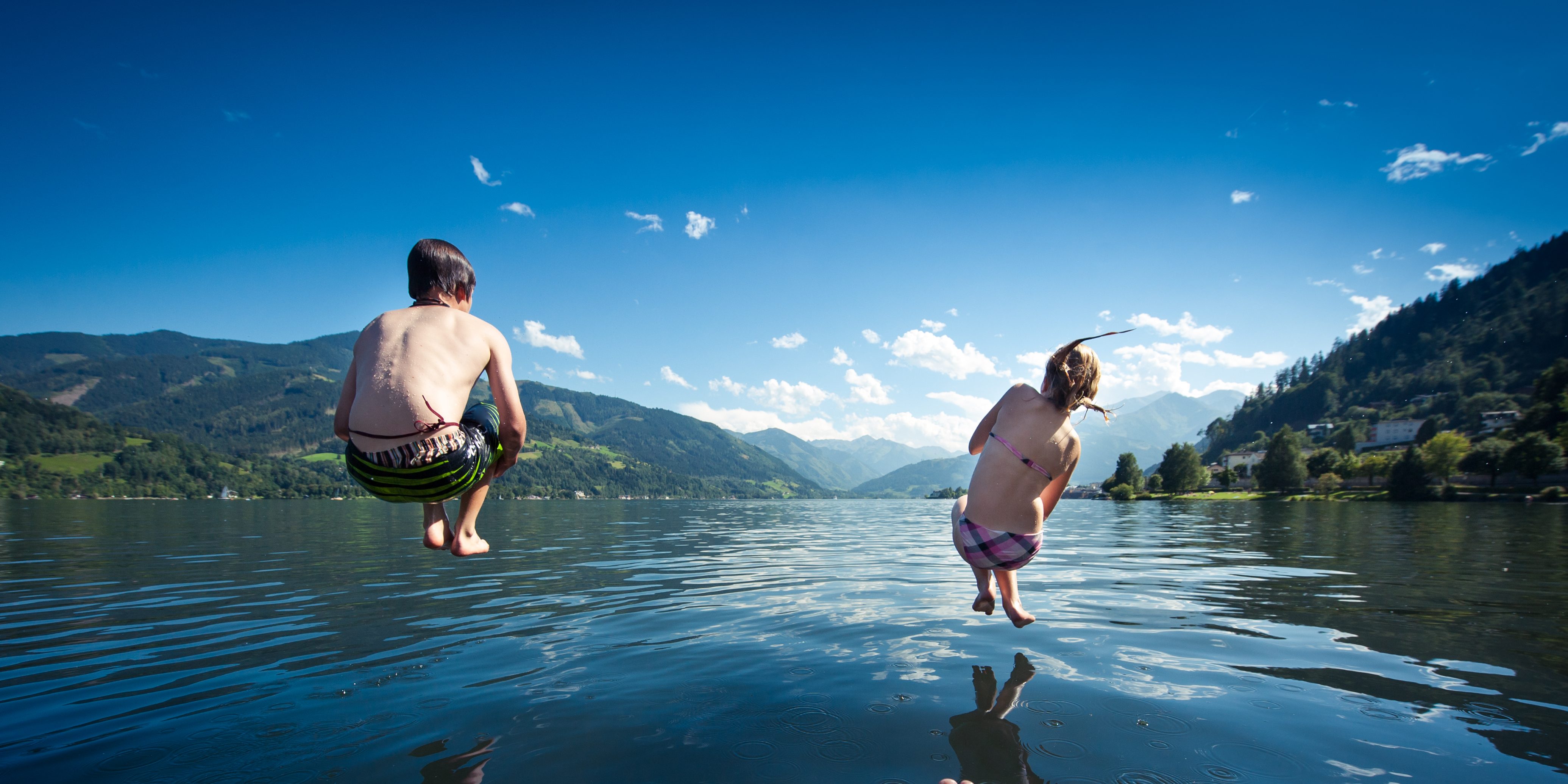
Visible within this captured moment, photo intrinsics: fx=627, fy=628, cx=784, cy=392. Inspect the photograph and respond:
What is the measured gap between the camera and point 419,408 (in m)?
3.86

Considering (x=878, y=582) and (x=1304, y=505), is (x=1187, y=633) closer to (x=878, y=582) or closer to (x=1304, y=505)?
(x=878, y=582)

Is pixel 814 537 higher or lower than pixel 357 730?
lower

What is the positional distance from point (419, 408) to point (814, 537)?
84.3 feet

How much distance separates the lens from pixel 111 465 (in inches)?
5748

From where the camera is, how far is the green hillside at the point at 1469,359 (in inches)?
5797

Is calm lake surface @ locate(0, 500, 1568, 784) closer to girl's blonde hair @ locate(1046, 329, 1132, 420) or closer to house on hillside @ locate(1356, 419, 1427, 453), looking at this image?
girl's blonde hair @ locate(1046, 329, 1132, 420)

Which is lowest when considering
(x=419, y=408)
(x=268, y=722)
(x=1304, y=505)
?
(x=1304, y=505)

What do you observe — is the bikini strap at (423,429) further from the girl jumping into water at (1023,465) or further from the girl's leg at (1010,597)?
the girl's leg at (1010,597)

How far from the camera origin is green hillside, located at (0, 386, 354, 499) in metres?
132

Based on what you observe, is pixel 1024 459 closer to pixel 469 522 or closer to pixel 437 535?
pixel 469 522

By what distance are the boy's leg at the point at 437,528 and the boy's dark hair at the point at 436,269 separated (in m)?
1.55

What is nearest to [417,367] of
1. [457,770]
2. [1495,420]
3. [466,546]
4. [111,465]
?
[466,546]

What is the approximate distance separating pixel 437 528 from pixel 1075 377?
5.21 meters

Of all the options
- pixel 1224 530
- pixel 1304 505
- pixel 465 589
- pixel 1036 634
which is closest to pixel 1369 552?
pixel 1224 530
